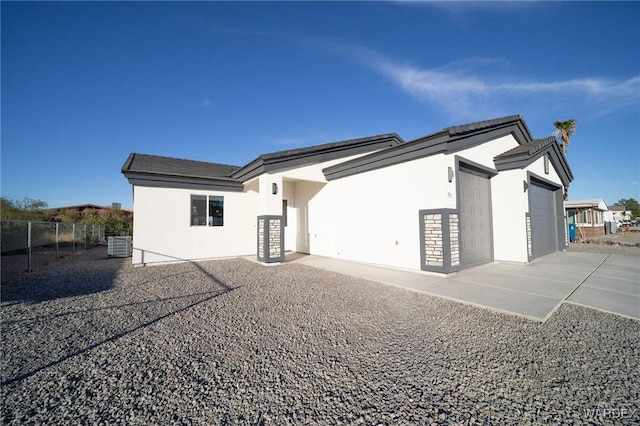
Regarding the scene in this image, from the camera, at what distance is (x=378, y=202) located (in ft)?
27.7

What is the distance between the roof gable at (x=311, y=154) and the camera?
8.70 metres

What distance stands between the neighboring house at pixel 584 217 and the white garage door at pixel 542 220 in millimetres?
9793

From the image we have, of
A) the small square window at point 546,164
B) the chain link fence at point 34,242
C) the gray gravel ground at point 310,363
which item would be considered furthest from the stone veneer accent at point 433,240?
the chain link fence at point 34,242

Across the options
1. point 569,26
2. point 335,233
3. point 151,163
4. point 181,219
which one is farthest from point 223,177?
point 569,26

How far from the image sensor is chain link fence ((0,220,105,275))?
8062mm

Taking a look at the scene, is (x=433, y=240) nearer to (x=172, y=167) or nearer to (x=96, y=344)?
(x=96, y=344)

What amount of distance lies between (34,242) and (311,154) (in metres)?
11.6

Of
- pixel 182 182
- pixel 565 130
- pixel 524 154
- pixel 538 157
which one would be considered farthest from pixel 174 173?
pixel 565 130

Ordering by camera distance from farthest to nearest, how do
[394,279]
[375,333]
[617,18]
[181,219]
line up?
1. [181,219]
2. [617,18]
3. [394,279]
4. [375,333]

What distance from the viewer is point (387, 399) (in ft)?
6.99

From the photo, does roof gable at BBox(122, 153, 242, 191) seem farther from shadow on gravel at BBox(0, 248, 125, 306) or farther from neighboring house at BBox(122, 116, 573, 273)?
shadow on gravel at BBox(0, 248, 125, 306)

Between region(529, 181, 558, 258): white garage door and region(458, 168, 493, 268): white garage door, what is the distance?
2165 mm

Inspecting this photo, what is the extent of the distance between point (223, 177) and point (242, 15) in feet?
18.8

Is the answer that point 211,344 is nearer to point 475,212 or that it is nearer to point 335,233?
point 335,233
